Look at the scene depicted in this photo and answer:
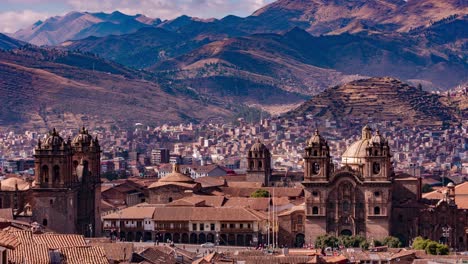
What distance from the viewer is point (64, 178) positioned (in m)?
104

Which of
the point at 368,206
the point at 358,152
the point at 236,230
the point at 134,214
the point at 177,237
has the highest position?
the point at 358,152

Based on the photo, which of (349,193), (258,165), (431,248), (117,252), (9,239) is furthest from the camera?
(258,165)

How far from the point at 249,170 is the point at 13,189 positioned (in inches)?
2093

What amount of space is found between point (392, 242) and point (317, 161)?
10444mm

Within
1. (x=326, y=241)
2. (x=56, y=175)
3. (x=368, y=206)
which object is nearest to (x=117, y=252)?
(x=56, y=175)

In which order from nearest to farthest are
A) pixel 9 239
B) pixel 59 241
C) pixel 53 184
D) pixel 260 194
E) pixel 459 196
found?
pixel 9 239 → pixel 59 241 → pixel 53 184 → pixel 459 196 → pixel 260 194

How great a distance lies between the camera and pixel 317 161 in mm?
117812

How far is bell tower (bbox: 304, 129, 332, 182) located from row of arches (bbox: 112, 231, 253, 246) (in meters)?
6.68

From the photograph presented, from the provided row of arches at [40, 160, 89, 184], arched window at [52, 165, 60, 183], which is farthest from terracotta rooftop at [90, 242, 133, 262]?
arched window at [52, 165, 60, 183]

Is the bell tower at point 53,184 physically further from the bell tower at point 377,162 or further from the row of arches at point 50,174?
the bell tower at point 377,162

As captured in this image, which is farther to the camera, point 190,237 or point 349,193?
point 190,237

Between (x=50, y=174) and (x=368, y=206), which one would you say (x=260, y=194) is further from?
(x=50, y=174)

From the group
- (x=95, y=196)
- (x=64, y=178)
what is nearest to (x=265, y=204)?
(x=95, y=196)

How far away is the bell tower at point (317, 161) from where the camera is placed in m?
117
